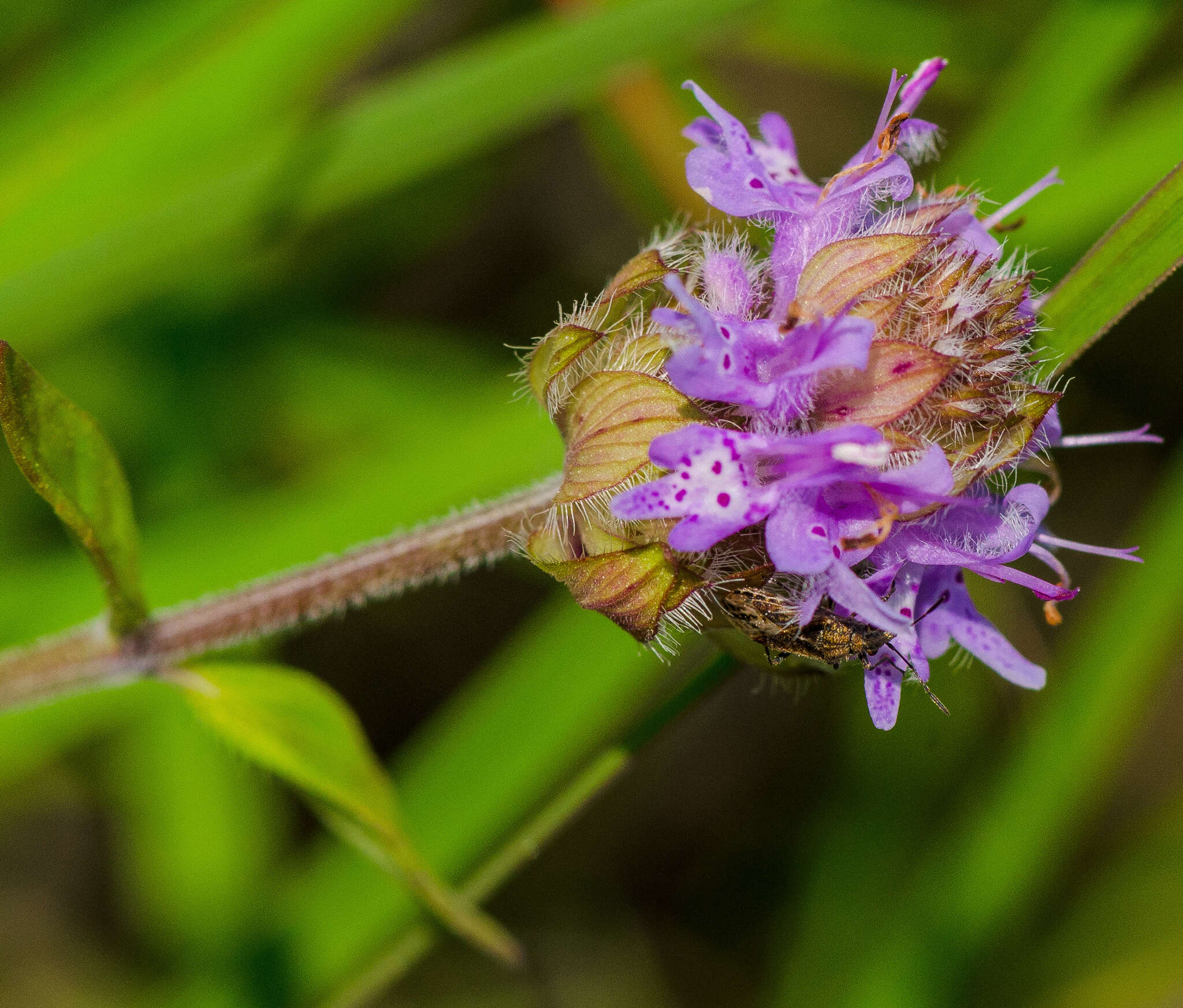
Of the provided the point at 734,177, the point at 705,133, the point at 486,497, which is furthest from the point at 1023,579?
the point at 486,497

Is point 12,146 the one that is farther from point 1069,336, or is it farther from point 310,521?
point 1069,336

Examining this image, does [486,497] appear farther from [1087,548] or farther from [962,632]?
[1087,548]

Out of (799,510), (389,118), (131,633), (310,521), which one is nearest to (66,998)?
(310,521)

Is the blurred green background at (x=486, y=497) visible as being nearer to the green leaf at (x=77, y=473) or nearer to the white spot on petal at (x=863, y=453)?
the green leaf at (x=77, y=473)

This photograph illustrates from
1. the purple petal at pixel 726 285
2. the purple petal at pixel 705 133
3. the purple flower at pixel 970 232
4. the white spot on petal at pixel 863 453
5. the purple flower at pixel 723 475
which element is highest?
the purple petal at pixel 705 133

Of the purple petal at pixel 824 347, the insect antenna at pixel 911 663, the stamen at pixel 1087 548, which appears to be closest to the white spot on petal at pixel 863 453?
the purple petal at pixel 824 347

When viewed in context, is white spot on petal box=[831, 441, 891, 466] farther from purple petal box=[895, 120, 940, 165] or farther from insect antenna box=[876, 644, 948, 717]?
purple petal box=[895, 120, 940, 165]
